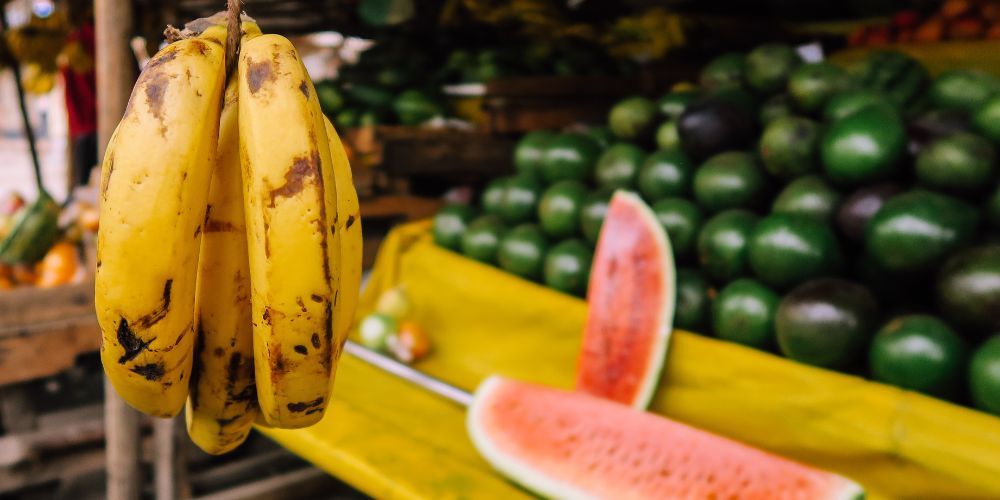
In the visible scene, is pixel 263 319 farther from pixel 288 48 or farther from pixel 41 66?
pixel 41 66

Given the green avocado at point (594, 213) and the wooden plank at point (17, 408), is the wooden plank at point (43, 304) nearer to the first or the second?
the wooden plank at point (17, 408)

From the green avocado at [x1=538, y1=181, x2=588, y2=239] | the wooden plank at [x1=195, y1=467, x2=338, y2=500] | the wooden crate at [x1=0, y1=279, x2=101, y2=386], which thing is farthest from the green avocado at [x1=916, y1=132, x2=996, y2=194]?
the wooden crate at [x1=0, y1=279, x2=101, y2=386]

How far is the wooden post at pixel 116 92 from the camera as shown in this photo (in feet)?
5.47

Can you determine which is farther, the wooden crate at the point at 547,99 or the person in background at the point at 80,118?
the person in background at the point at 80,118

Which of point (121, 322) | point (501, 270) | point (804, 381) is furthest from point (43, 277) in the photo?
point (804, 381)

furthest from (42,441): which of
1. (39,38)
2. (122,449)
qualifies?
(39,38)

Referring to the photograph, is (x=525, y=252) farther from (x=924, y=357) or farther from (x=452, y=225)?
(x=924, y=357)

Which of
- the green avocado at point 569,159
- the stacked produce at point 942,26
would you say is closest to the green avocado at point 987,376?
the green avocado at point 569,159

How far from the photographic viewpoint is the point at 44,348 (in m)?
2.29

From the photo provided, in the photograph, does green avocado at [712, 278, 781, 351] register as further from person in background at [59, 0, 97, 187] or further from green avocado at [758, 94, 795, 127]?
person in background at [59, 0, 97, 187]

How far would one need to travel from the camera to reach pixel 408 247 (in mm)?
2709

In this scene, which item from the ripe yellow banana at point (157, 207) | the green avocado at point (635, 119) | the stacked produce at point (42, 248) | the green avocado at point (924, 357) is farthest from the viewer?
the stacked produce at point (42, 248)

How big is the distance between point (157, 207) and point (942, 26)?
444 centimetres

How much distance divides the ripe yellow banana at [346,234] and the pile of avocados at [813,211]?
1070 mm
